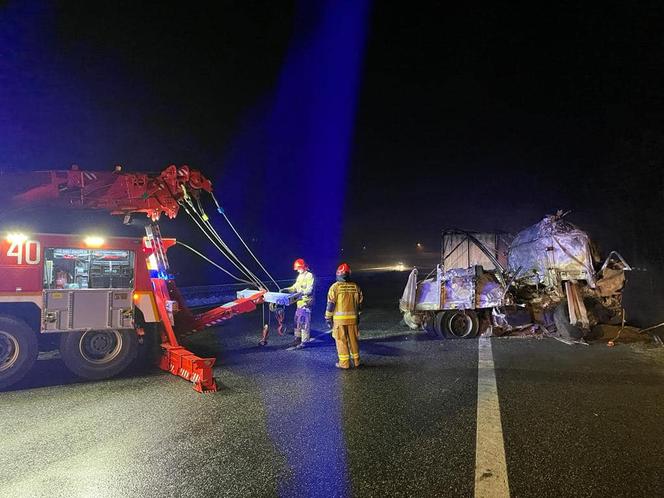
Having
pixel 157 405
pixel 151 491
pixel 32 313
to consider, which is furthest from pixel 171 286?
pixel 151 491

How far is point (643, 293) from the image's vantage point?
2088cm

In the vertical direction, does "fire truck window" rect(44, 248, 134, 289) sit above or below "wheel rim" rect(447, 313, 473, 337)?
above

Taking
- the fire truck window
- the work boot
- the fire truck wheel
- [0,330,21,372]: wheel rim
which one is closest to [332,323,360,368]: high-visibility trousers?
the work boot

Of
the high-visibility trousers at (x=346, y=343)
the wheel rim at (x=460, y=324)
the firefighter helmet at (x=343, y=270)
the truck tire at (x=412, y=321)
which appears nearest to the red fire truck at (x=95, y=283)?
the high-visibility trousers at (x=346, y=343)

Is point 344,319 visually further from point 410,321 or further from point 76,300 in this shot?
point 410,321

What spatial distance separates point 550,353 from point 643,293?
52.4 feet

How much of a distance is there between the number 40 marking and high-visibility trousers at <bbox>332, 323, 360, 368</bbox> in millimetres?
4316

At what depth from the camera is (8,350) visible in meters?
6.10

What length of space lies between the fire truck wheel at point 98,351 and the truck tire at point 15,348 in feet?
1.34

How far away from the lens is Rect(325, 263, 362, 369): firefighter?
23.6ft

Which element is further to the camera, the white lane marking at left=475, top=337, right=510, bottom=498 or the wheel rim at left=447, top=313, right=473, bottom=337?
the wheel rim at left=447, top=313, right=473, bottom=337

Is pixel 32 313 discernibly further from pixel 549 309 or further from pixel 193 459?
pixel 549 309

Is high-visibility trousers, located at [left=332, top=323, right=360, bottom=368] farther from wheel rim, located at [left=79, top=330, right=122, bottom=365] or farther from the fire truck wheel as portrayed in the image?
wheel rim, located at [left=79, top=330, right=122, bottom=365]

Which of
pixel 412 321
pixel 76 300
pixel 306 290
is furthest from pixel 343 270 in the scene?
pixel 412 321
